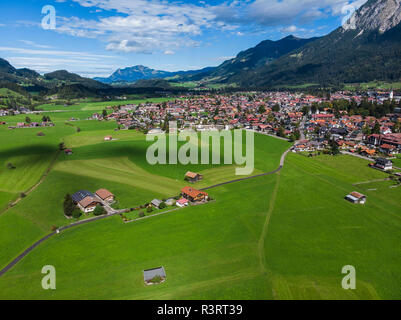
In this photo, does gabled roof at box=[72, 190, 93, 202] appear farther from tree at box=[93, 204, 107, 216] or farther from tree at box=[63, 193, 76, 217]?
tree at box=[93, 204, 107, 216]

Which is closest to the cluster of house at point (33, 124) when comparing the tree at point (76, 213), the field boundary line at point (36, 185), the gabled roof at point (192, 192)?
the field boundary line at point (36, 185)

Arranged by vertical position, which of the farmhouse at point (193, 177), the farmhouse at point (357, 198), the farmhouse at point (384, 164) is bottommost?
the farmhouse at point (357, 198)

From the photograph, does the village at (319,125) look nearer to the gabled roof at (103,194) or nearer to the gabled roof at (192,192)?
the gabled roof at (192,192)

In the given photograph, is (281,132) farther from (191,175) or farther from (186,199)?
(186,199)

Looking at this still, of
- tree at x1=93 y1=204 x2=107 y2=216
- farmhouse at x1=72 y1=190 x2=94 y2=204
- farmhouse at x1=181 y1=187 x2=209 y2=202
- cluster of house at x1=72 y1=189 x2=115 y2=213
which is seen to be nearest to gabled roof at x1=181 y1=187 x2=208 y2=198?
farmhouse at x1=181 y1=187 x2=209 y2=202
